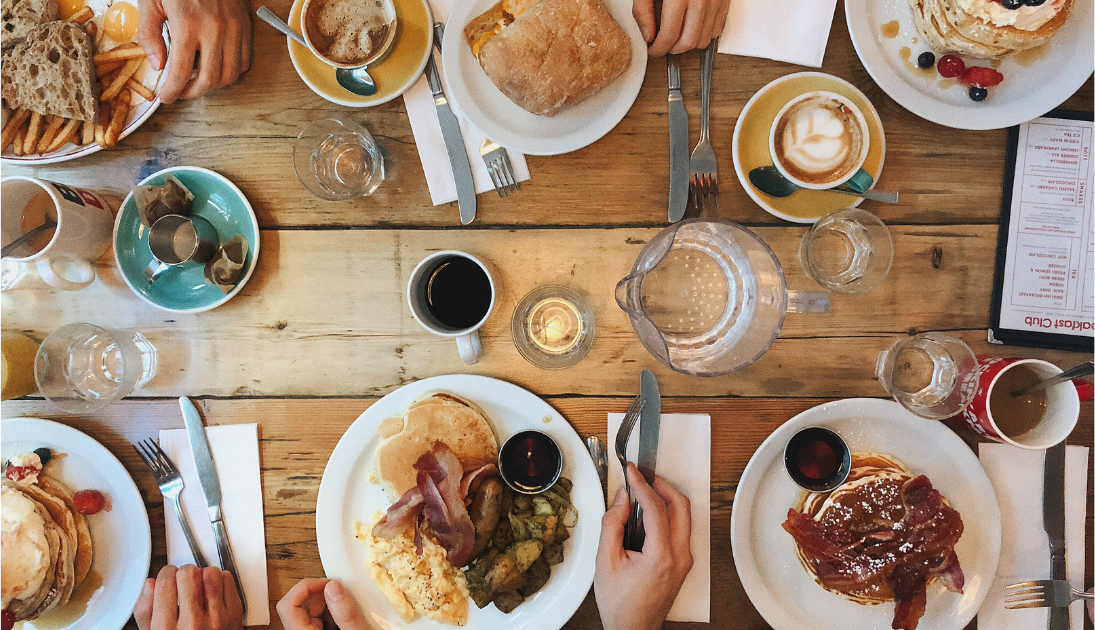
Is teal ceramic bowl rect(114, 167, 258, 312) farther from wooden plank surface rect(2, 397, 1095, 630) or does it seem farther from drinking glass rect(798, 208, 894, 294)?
drinking glass rect(798, 208, 894, 294)

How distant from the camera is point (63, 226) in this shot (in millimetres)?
1334

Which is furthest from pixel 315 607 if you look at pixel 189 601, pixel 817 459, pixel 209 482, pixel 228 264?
pixel 817 459

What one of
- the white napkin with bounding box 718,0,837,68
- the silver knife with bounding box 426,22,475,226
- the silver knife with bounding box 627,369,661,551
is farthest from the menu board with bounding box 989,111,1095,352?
the silver knife with bounding box 426,22,475,226

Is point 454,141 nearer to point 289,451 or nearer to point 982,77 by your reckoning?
point 289,451

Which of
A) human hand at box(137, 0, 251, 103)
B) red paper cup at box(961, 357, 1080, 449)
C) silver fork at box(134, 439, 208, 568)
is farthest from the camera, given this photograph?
silver fork at box(134, 439, 208, 568)

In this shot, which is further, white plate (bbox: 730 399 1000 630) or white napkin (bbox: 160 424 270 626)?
white napkin (bbox: 160 424 270 626)

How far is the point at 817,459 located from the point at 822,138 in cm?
74

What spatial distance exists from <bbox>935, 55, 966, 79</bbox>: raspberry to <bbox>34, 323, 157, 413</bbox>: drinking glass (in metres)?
2.02

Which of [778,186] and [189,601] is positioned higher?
[778,186]

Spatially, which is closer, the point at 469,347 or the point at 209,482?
the point at 469,347

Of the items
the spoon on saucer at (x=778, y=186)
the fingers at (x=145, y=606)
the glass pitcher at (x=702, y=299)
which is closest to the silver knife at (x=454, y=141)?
the glass pitcher at (x=702, y=299)

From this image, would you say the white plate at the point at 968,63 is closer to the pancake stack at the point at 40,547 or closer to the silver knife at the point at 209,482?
the silver knife at the point at 209,482

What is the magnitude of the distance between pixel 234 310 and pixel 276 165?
0.38 meters

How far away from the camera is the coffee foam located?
1.35 meters
